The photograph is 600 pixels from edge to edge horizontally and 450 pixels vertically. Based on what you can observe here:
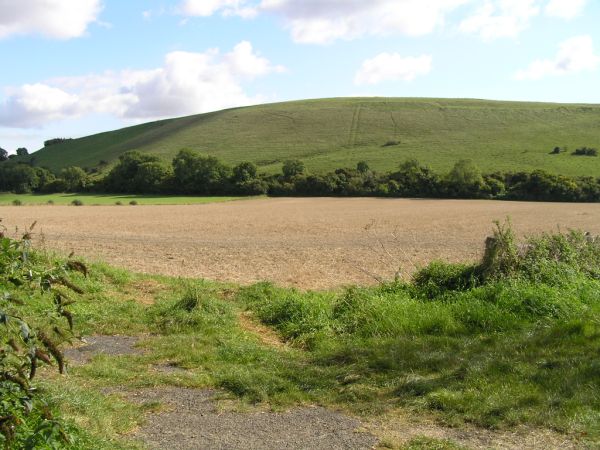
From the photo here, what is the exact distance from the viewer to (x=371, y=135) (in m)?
105

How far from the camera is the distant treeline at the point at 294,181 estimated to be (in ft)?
236

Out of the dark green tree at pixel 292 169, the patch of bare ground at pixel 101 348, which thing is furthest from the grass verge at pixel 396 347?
the dark green tree at pixel 292 169

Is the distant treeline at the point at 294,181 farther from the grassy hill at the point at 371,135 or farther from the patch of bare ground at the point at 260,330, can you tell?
the patch of bare ground at the point at 260,330

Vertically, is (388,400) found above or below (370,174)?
below

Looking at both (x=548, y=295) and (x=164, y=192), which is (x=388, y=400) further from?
(x=164, y=192)

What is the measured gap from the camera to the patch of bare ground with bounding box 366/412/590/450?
5.06 metres

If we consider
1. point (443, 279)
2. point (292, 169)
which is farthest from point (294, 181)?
point (443, 279)

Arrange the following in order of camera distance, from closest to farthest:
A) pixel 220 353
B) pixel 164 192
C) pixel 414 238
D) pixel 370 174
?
1. pixel 220 353
2. pixel 414 238
3. pixel 370 174
4. pixel 164 192

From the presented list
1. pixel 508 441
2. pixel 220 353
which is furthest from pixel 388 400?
pixel 220 353

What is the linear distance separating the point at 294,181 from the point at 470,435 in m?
77.0

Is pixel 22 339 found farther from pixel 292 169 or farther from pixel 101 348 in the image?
pixel 292 169

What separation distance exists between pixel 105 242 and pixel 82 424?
2746cm

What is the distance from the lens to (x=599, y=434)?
5.19 meters

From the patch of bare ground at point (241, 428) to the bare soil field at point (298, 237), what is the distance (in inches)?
322
